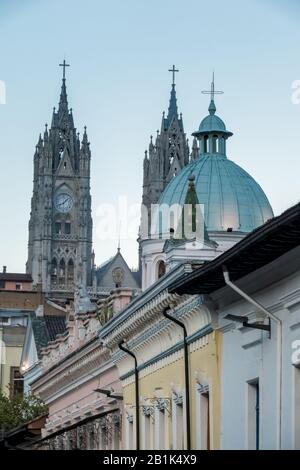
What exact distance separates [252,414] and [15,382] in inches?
2219

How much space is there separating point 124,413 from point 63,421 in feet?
42.7

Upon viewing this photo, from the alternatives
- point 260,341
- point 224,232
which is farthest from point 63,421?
point 260,341

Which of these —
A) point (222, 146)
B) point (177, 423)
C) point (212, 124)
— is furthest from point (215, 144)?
point (177, 423)

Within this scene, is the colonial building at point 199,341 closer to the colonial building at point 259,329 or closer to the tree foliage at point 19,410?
the colonial building at point 259,329

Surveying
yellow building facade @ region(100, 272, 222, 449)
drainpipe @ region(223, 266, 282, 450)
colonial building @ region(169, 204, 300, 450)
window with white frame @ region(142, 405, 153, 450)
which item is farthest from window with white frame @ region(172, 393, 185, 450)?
drainpipe @ region(223, 266, 282, 450)

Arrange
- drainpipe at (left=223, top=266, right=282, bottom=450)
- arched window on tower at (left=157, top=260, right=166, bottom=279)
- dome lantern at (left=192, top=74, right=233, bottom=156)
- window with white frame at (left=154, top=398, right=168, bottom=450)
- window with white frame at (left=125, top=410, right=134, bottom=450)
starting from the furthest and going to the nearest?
1. dome lantern at (left=192, top=74, right=233, bottom=156)
2. arched window on tower at (left=157, top=260, right=166, bottom=279)
3. window with white frame at (left=125, top=410, right=134, bottom=450)
4. window with white frame at (left=154, top=398, right=168, bottom=450)
5. drainpipe at (left=223, top=266, right=282, bottom=450)

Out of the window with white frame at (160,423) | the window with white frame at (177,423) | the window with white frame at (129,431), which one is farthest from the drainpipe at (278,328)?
the window with white frame at (129,431)

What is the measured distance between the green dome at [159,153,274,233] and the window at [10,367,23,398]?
70.7 feet

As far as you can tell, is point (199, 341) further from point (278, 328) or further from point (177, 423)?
point (278, 328)

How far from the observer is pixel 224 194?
54344 mm

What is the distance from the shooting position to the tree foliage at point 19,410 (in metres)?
59.6

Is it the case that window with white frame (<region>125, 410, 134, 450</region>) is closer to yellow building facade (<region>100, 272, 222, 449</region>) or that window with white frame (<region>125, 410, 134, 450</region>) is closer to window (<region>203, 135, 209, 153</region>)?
yellow building facade (<region>100, 272, 222, 449</region>)

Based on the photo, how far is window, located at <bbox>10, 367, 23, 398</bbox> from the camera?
77.1 meters
